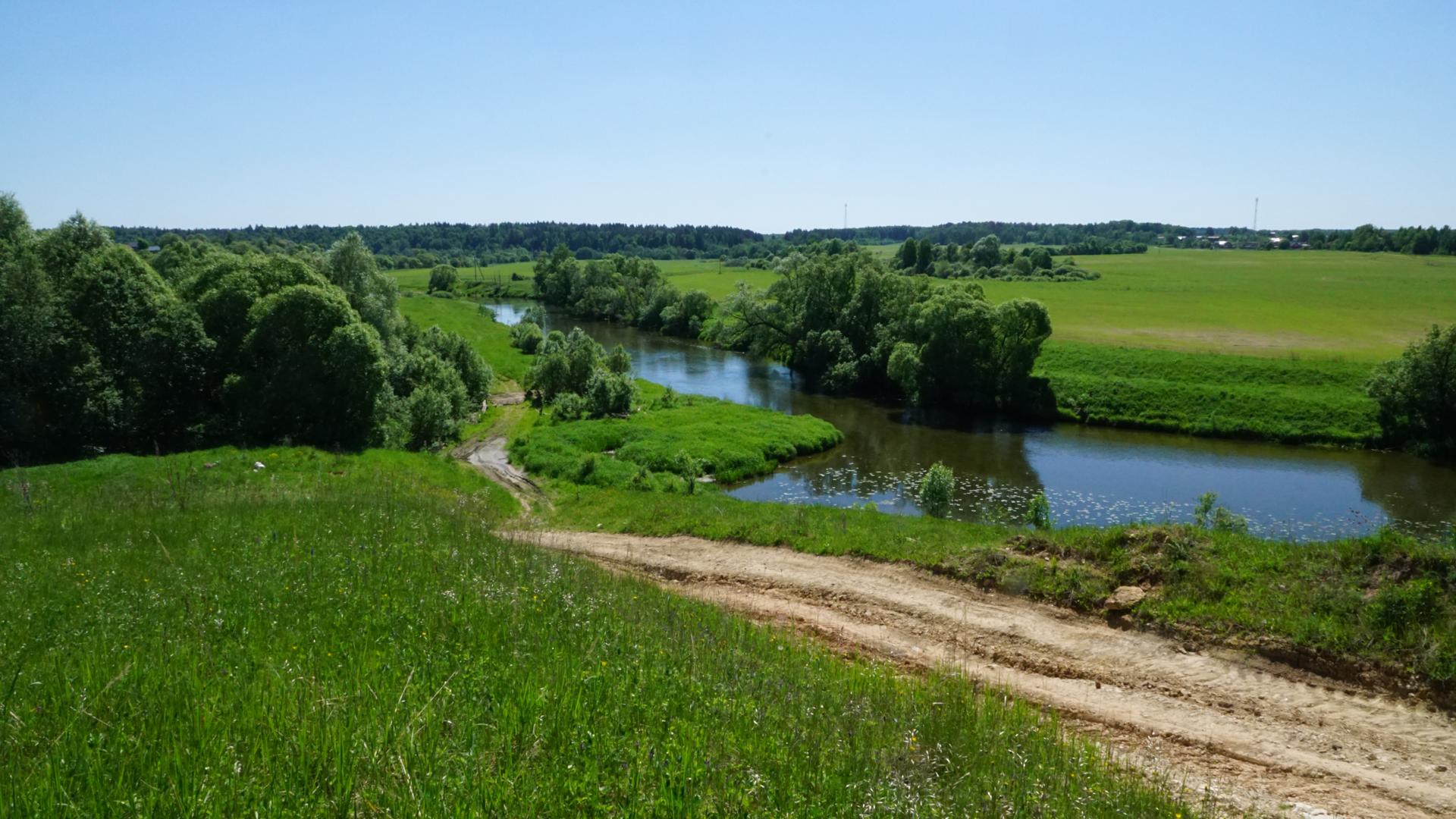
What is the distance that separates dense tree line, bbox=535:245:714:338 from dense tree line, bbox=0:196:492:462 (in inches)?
2375

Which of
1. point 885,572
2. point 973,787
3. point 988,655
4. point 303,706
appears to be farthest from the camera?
point 885,572

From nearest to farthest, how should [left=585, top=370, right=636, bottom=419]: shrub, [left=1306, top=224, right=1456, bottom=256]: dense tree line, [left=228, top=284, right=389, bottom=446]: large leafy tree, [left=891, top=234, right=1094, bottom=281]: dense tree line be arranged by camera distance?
1. [left=228, top=284, right=389, bottom=446]: large leafy tree
2. [left=585, top=370, right=636, bottom=419]: shrub
3. [left=891, top=234, right=1094, bottom=281]: dense tree line
4. [left=1306, top=224, right=1456, bottom=256]: dense tree line

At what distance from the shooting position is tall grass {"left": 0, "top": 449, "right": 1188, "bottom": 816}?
5141mm

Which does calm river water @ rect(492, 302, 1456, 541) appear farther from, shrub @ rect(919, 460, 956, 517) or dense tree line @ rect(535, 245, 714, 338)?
dense tree line @ rect(535, 245, 714, 338)

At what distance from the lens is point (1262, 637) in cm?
1280

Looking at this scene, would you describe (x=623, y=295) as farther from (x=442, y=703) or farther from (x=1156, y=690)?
(x=442, y=703)

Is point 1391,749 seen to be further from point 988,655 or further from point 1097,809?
point 1097,809

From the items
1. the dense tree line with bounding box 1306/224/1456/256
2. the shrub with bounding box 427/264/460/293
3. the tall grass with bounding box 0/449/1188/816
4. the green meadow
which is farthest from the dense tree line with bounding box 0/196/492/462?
the dense tree line with bounding box 1306/224/1456/256

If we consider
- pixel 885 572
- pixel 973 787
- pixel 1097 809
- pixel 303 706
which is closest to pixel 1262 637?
pixel 885 572

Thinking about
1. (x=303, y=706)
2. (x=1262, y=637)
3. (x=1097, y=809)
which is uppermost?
(x=303, y=706)

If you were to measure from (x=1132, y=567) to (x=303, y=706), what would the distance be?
14448mm

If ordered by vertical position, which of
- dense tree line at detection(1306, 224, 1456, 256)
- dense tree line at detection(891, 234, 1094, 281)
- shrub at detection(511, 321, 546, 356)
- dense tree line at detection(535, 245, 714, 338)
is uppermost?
dense tree line at detection(1306, 224, 1456, 256)

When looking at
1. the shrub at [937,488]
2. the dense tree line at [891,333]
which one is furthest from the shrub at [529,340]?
the shrub at [937,488]

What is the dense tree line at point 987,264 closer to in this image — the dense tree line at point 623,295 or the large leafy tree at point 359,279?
the dense tree line at point 623,295
